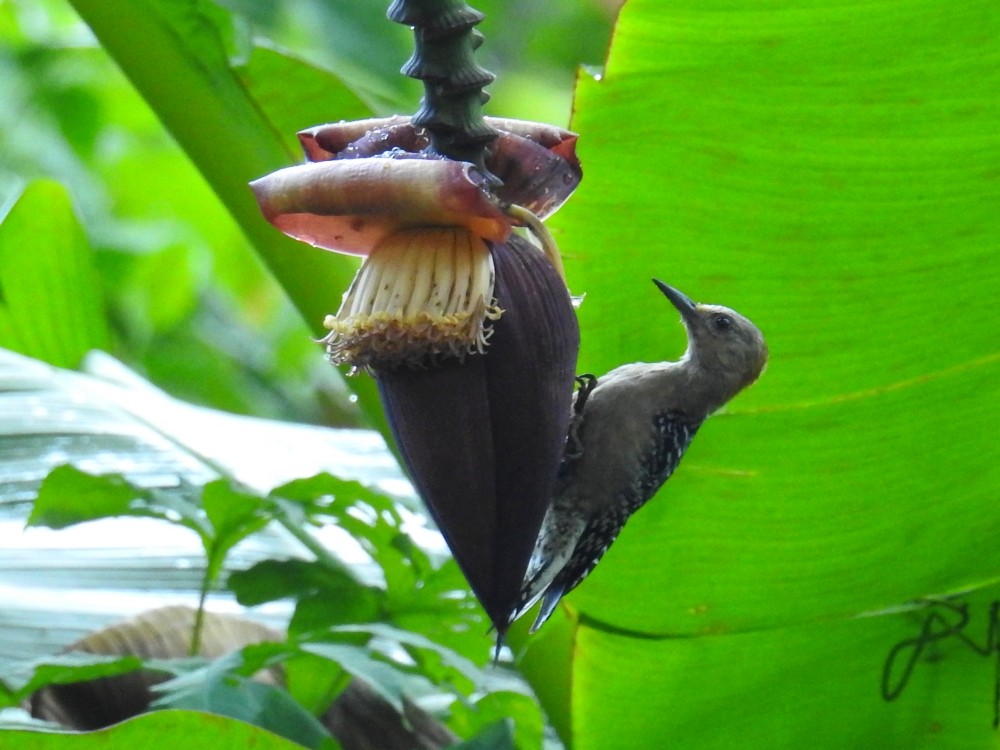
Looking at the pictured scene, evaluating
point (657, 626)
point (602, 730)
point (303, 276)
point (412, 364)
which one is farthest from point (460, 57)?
point (602, 730)

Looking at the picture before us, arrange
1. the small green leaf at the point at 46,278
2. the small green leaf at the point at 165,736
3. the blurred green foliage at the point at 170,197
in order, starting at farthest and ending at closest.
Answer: the blurred green foliage at the point at 170,197 < the small green leaf at the point at 46,278 < the small green leaf at the point at 165,736

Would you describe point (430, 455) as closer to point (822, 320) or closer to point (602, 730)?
point (822, 320)

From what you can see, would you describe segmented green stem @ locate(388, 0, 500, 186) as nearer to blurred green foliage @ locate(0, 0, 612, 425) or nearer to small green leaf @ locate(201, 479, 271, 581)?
small green leaf @ locate(201, 479, 271, 581)

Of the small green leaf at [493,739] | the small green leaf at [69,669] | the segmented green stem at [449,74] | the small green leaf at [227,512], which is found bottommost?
the small green leaf at [493,739]

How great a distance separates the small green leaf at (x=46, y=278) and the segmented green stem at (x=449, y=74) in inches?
42.2

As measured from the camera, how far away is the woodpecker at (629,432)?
1107 mm

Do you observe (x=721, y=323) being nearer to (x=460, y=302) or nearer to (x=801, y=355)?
(x=801, y=355)

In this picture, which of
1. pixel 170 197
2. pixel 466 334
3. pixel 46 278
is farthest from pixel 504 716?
pixel 170 197

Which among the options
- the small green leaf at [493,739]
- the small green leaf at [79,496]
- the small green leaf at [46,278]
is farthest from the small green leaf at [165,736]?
the small green leaf at [46,278]

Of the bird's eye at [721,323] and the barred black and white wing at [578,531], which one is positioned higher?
the bird's eye at [721,323]

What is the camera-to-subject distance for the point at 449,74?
2.14 feet

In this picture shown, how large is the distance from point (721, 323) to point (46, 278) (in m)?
0.96

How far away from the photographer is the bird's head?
3.77 feet

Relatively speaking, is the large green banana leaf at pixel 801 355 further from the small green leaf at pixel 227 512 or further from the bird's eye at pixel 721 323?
the small green leaf at pixel 227 512
